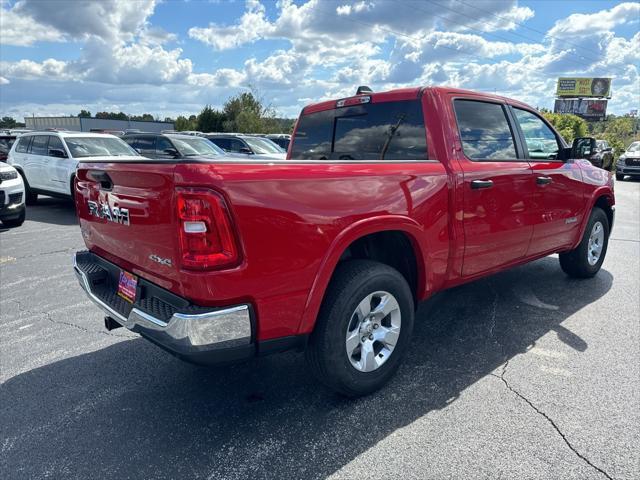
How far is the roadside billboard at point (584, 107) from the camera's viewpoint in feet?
225

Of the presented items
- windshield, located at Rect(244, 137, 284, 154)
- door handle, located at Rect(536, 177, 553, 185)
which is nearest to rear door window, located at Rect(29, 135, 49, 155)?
windshield, located at Rect(244, 137, 284, 154)

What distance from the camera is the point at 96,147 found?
10.2 meters

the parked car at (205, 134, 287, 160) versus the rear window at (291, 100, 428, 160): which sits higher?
the rear window at (291, 100, 428, 160)

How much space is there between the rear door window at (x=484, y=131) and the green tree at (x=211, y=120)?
47.2 metres

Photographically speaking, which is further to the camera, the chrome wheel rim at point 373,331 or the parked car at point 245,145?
the parked car at point 245,145

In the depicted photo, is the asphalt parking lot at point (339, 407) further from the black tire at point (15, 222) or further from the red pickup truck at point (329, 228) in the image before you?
the black tire at point (15, 222)

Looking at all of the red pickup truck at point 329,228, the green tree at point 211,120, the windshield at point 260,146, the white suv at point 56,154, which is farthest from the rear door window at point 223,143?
the green tree at point 211,120

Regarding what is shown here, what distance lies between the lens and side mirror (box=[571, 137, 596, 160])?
449 centimetres

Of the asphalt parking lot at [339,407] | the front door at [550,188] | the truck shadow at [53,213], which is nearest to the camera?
the asphalt parking lot at [339,407]

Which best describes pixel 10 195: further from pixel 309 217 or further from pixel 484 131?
pixel 484 131

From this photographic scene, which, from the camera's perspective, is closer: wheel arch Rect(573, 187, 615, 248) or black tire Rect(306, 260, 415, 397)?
black tire Rect(306, 260, 415, 397)

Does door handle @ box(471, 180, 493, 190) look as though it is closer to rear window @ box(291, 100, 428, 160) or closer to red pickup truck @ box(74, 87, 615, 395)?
red pickup truck @ box(74, 87, 615, 395)

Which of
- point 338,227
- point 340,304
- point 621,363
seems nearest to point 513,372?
point 621,363

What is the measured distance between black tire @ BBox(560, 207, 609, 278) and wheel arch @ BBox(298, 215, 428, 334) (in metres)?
2.84
